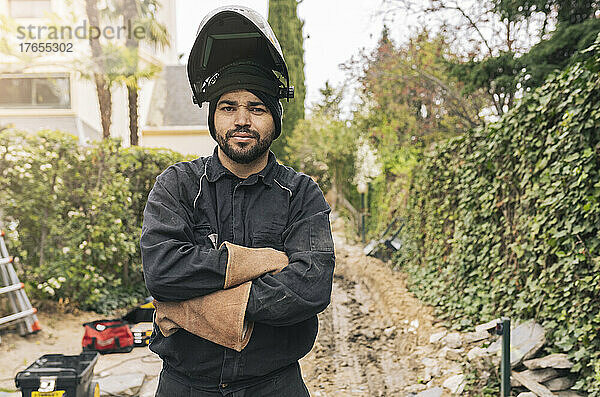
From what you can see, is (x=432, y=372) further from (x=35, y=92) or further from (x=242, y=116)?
(x=35, y=92)

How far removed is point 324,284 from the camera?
1.52m

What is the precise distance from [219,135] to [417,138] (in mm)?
10239

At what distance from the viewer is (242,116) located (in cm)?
154

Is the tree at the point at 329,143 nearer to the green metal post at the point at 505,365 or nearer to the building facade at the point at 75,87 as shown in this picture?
the building facade at the point at 75,87

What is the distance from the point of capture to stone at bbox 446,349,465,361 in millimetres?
4660

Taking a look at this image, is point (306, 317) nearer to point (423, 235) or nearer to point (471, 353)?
point (471, 353)

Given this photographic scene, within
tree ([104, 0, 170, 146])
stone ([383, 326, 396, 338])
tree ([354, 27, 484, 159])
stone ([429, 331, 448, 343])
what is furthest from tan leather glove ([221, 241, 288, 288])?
tree ([104, 0, 170, 146])

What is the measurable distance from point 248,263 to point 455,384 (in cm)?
325

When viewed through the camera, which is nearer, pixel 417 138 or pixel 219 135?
pixel 219 135

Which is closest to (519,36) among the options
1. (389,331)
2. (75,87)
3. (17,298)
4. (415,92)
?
(415,92)

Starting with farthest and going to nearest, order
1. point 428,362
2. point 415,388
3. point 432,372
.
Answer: point 428,362 < point 432,372 < point 415,388

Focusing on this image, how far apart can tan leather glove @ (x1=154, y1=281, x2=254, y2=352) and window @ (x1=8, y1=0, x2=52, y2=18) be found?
1778cm

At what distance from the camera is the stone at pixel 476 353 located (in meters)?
4.17

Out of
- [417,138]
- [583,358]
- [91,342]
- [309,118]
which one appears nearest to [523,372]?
[583,358]
